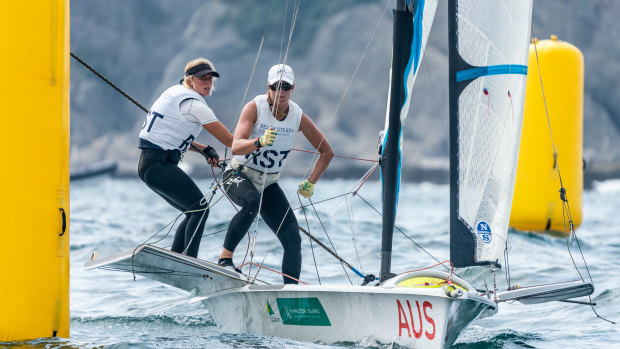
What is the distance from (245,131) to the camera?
189 inches

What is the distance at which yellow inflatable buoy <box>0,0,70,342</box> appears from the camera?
3775 mm

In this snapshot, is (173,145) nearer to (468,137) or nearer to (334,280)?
(468,137)

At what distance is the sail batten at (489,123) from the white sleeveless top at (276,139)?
3.07 ft

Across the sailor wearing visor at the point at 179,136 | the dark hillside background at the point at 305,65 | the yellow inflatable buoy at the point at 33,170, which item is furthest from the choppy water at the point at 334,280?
the dark hillside background at the point at 305,65

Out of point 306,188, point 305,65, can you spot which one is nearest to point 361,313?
point 306,188

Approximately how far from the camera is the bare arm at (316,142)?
5101 mm

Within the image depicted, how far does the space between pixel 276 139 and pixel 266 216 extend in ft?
1.50

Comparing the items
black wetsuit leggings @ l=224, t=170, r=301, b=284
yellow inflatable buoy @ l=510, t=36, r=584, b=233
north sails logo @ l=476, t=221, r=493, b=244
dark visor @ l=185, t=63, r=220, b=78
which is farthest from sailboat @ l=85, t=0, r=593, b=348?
yellow inflatable buoy @ l=510, t=36, r=584, b=233

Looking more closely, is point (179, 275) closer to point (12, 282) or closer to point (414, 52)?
point (12, 282)

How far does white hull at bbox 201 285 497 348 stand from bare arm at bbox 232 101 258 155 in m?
0.74

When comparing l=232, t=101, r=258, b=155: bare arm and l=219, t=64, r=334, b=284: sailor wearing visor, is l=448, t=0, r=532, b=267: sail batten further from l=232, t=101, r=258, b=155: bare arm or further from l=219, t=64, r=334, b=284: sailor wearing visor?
l=232, t=101, r=258, b=155: bare arm

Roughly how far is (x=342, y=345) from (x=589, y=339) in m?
1.71

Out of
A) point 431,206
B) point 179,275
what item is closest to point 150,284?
point 179,275

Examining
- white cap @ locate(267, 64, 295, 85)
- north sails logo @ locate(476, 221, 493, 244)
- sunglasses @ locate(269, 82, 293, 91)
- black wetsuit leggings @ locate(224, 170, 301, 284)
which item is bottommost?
north sails logo @ locate(476, 221, 493, 244)
